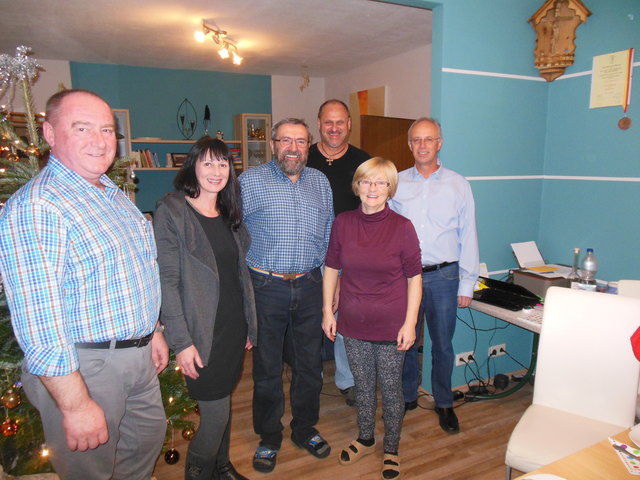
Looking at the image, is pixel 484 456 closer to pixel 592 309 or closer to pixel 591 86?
pixel 592 309

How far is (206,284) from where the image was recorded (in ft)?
5.28

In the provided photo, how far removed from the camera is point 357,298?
1952 millimetres

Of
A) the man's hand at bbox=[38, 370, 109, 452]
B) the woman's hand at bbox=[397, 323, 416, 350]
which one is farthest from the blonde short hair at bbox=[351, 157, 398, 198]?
the man's hand at bbox=[38, 370, 109, 452]

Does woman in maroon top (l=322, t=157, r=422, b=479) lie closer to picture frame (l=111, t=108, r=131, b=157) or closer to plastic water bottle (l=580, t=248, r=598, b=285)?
plastic water bottle (l=580, t=248, r=598, b=285)

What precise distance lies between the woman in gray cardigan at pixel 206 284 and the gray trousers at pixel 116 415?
0.50ft

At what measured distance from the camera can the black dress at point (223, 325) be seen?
1.66 m

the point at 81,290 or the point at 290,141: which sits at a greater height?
the point at 290,141

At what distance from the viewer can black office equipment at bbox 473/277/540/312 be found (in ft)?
7.96

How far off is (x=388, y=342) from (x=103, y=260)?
125 centimetres

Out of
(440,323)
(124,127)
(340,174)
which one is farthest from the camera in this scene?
(124,127)

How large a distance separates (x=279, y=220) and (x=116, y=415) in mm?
998

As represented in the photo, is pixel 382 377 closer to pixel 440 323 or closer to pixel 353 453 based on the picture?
pixel 353 453

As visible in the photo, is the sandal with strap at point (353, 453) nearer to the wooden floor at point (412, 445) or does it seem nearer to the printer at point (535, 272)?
the wooden floor at point (412, 445)

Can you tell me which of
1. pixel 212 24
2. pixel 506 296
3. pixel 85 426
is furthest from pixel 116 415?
pixel 212 24
